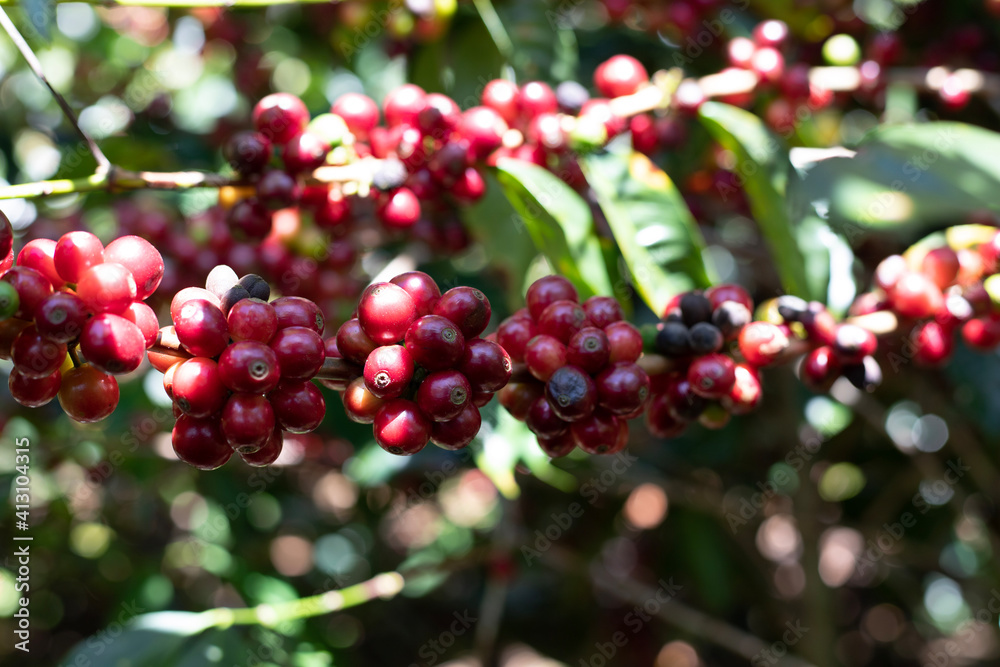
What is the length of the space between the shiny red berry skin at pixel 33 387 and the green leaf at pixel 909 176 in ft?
4.18

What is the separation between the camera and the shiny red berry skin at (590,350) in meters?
0.97

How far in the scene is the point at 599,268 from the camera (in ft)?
4.48

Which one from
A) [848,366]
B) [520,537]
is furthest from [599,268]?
[520,537]

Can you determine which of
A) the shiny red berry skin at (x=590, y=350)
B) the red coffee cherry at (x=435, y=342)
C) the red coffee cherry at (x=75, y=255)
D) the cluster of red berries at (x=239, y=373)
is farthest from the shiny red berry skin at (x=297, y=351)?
the shiny red berry skin at (x=590, y=350)

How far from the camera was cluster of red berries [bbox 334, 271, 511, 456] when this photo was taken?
33.9 inches

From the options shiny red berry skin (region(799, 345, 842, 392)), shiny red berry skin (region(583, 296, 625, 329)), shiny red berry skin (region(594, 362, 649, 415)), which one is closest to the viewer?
shiny red berry skin (region(594, 362, 649, 415))

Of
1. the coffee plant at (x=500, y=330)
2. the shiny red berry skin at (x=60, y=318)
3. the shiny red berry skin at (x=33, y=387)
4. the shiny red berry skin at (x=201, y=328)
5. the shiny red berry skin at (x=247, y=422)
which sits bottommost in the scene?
the coffee plant at (x=500, y=330)

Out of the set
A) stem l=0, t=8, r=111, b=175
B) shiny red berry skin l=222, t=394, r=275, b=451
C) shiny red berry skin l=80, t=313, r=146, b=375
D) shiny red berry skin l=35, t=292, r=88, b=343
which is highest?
stem l=0, t=8, r=111, b=175

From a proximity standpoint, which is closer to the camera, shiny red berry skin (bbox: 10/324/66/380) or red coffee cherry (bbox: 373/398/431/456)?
shiny red berry skin (bbox: 10/324/66/380)

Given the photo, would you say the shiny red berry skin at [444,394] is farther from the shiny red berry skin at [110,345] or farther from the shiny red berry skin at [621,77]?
the shiny red berry skin at [621,77]

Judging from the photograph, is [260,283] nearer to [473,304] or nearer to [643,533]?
[473,304]

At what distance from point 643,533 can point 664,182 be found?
7.05 ft

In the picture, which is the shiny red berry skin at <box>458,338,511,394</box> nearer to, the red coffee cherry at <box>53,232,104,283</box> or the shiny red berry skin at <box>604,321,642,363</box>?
the shiny red berry skin at <box>604,321,642,363</box>

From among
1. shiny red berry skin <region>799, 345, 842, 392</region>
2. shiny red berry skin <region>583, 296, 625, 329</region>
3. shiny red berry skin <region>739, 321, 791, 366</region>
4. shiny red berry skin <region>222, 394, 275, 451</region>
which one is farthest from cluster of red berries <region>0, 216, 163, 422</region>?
shiny red berry skin <region>799, 345, 842, 392</region>
